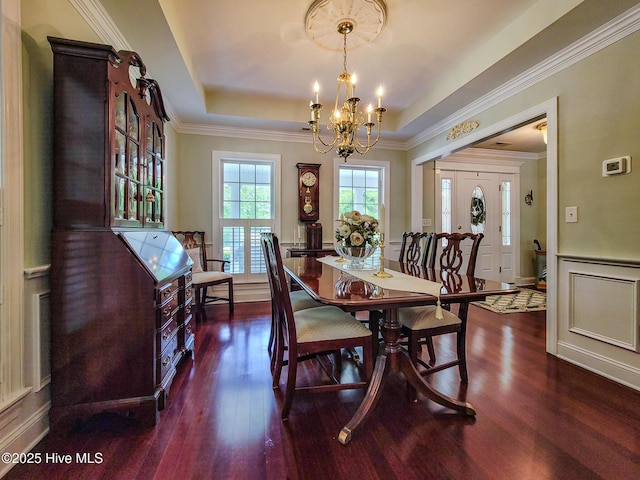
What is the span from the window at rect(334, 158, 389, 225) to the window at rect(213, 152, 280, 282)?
39.1 inches

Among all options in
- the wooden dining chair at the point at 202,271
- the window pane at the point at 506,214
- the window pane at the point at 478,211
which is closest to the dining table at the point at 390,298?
the wooden dining chair at the point at 202,271

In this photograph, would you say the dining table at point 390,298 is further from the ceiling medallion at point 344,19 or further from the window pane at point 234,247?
the window pane at point 234,247

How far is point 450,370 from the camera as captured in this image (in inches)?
81.5

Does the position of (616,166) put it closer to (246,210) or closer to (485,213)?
(485,213)

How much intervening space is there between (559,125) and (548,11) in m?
0.82

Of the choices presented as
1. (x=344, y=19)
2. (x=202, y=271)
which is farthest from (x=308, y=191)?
(x=344, y=19)

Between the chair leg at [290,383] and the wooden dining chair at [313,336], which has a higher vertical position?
the wooden dining chair at [313,336]

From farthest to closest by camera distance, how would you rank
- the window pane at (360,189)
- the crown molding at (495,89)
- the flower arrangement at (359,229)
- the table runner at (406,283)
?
the window pane at (360,189)
the flower arrangement at (359,229)
the crown molding at (495,89)
the table runner at (406,283)

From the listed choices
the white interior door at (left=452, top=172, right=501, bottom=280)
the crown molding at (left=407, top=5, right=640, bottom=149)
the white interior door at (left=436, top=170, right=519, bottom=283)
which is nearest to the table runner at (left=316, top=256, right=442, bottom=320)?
the crown molding at (left=407, top=5, right=640, bottom=149)

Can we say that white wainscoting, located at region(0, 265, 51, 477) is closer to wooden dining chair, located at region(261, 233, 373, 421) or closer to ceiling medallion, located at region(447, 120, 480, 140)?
wooden dining chair, located at region(261, 233, 373, 421)

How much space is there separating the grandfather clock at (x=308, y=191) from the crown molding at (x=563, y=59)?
1953 mm

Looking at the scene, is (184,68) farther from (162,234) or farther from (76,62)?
(162,234)

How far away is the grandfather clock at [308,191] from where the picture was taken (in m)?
4.16

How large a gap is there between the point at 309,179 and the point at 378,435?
11.0 ft
